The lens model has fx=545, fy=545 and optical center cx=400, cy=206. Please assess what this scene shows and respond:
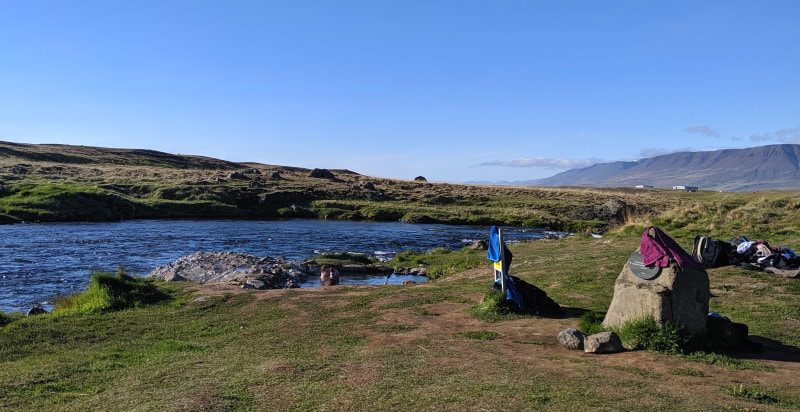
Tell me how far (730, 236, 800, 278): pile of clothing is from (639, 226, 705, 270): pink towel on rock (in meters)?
8.10

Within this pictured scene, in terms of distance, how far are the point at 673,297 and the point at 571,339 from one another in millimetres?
2042

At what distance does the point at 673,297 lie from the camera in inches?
403

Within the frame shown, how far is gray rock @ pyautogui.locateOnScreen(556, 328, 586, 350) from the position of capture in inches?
418

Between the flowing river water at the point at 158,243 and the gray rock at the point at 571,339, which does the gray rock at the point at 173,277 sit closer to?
the flowing river water at the point at 158,243

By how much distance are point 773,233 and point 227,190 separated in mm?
63499

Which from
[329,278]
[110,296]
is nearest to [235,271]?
[329,278]

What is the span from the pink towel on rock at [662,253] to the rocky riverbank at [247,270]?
14757 mm

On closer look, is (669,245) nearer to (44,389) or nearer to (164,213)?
(44,389)

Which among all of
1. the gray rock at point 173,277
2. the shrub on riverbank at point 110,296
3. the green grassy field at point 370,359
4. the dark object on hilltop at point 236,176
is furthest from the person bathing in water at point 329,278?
the dark object on hilltop at point 236,176

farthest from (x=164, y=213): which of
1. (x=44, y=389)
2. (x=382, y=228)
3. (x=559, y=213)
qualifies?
(x=44, y=389)

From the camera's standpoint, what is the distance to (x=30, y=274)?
83.8 ft

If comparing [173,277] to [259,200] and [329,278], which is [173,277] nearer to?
[329,278]

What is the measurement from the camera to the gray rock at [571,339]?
10.6 m

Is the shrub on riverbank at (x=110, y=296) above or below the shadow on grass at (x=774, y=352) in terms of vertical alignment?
below
